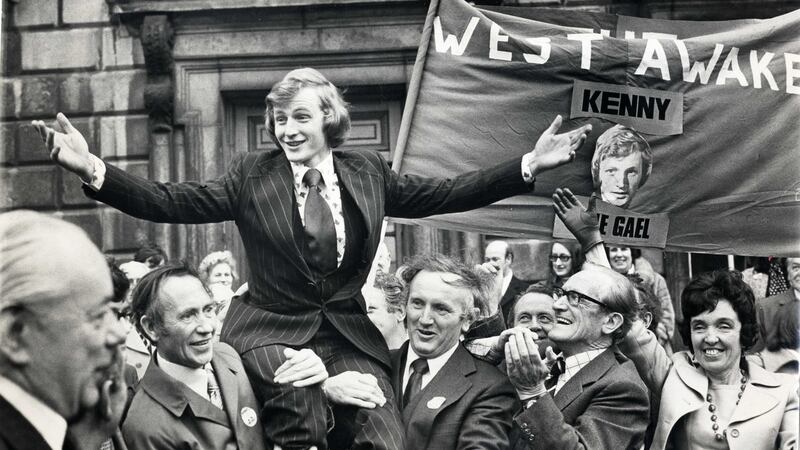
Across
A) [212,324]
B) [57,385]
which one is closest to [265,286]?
[212,324]

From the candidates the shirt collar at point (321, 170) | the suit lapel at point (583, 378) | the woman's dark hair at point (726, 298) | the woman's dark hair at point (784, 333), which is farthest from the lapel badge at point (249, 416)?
the woman's dark hair at point (784, 333)

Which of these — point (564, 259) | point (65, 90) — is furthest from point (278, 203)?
point (65, 90)

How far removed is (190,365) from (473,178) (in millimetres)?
1339

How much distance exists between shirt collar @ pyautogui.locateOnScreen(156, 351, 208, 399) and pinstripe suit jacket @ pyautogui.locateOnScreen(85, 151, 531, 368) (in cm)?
21

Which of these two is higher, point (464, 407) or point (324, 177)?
point (324, 177)

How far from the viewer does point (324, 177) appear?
14.4ft

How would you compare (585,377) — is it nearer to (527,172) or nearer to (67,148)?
(527,172)

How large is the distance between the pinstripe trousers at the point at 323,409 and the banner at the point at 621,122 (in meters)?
1.32

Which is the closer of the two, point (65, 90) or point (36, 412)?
point (36, 412)

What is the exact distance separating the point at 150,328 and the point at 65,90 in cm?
556

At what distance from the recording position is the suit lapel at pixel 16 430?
2502 millimetres

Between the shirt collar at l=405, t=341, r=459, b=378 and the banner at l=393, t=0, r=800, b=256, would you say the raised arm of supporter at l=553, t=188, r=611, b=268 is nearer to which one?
the banner at l=393, t=0, r=800, b=256

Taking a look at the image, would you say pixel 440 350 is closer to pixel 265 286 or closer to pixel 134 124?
pixel 265 286

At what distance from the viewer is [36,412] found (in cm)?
256
